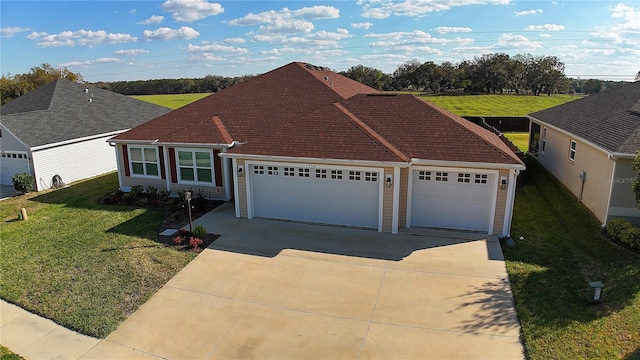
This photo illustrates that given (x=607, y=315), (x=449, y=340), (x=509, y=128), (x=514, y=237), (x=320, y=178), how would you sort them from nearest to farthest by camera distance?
(x=449, y=340) < (x=607, y=315) < (x=514, y=237) < (x=320, y=178) < (x=509, y=128)

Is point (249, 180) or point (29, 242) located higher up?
point (249, 180)

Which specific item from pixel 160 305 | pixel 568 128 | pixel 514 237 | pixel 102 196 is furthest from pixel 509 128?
pixel 160 305

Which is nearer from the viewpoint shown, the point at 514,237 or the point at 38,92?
the point at 514,237

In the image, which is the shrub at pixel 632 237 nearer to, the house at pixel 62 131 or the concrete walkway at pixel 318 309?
the concrete walkway at pixel 318 309

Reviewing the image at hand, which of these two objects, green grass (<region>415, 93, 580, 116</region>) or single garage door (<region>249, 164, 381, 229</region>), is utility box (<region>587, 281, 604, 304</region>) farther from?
green grass (<region>415, 93, 580, 116</region>)

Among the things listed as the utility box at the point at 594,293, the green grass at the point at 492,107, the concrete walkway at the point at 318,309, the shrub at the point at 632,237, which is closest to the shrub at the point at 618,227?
the shrub at the point at 632,237

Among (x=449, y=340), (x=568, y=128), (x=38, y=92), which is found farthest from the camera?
(x=38, y=92)

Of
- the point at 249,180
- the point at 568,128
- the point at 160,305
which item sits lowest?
the point at 160,305

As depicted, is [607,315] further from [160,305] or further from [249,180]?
[249,180]
